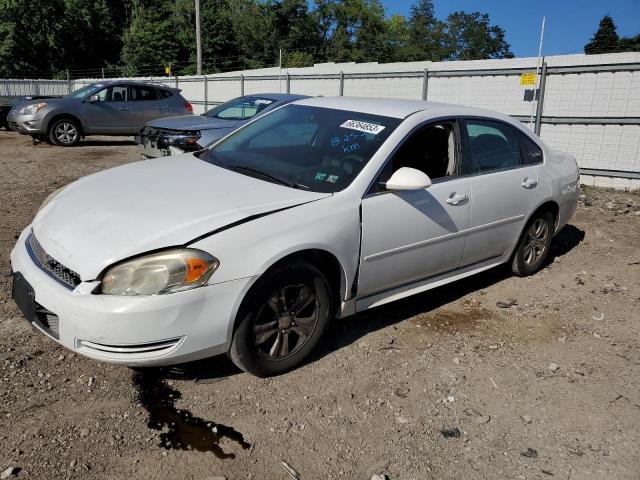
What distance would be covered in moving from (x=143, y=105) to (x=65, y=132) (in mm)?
1976

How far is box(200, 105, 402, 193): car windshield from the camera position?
367 centimetres

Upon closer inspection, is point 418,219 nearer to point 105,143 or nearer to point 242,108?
point 242,108

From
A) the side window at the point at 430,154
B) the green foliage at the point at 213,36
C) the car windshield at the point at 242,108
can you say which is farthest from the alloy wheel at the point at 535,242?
the green foliage at the point at 213,36

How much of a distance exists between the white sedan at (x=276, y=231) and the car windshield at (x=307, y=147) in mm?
14

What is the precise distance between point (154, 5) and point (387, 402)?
224ft

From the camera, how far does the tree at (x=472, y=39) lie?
7388 centimetres

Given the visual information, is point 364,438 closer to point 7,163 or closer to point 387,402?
point 387,402

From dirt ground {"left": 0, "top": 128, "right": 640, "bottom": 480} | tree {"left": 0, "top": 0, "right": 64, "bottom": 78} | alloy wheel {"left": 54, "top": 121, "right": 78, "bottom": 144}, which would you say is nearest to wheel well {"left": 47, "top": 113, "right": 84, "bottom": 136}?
alloy wheel {"left": 54, "top": 121, "right": 78, "bottom": 144}

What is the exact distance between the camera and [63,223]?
3182 mm

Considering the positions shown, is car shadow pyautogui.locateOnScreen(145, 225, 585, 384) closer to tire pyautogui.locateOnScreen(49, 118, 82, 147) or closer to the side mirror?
the side mirror

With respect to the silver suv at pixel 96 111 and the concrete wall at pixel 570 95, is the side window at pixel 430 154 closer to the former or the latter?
the concrete wall at pixel 570 95

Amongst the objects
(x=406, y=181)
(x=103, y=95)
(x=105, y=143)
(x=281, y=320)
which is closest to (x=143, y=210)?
(x=281, y=320)

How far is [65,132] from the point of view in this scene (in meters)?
13.6

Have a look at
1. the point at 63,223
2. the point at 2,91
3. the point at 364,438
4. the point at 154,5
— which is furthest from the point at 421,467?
the point at 154,5
